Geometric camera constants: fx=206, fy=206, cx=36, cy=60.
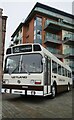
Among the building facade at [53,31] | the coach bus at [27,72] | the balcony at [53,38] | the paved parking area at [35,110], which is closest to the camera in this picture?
the paved parking area at [35,110]

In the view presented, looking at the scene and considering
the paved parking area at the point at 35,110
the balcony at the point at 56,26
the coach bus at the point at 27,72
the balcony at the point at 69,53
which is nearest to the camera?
the paved parking area at the point at 35,110

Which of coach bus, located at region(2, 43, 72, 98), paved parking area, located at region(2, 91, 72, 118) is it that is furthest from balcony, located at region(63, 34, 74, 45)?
paved parking area, located at region(2, 91, 72, 118)

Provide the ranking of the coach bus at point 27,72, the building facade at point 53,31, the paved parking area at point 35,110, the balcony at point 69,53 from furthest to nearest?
the balcony at point 69,53
the building facade at point 53,31
the coach bus at point 27,72
the paved parking area at point 35,110

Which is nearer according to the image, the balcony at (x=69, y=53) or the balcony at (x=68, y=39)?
the balcony at (x=69, y=53)

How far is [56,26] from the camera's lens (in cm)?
4191

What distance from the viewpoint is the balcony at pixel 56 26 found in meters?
40.1

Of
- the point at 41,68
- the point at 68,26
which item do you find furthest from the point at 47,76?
the point at 68,26

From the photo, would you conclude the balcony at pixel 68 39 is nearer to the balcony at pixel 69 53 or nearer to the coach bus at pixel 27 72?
the balcony at pixel 69 53

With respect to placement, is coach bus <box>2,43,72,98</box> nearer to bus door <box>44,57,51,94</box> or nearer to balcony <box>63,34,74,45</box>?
bus door <box>44,57,51,94</box>

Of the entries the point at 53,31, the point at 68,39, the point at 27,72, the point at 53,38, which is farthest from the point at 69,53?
the point at 27,72

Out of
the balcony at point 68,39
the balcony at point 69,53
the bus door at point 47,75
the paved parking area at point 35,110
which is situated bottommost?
the paved parking area at point 35,110

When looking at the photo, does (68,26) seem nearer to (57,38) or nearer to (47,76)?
(57,38)

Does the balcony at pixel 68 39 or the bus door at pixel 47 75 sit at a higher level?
the balcony at pixel 68 39

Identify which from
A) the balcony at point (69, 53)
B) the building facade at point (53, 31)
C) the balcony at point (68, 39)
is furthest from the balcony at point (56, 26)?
the balcony at point (69, 53)
